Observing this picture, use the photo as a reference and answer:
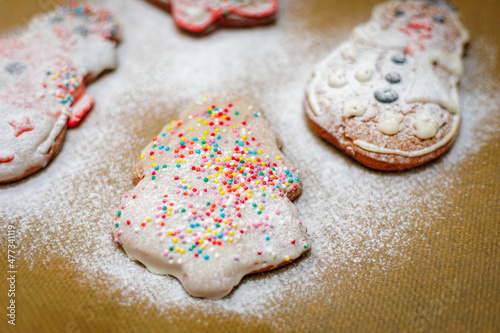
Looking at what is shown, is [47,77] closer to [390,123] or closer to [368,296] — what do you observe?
[390,123]

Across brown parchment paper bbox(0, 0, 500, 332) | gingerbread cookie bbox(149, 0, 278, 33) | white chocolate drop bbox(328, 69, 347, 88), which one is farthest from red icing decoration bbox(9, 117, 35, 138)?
white chocolate drop bbox(328, 69, 347, 88)

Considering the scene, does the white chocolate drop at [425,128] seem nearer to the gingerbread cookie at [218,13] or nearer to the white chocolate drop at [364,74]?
the white chocolate drop at [364,74]

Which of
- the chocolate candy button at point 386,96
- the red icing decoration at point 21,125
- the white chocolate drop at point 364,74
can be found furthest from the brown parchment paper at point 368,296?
the white chocolate drop at point 364,74

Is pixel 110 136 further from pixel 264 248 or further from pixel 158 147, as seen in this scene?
pixel 264 248

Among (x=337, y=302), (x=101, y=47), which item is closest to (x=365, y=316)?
(x=337, y=302)

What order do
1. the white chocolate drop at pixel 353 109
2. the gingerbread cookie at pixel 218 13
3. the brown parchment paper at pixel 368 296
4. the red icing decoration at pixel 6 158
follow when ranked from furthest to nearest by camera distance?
1. the gingerbread cookie at pixel 218 13
2. the white chocolate drop at pixel 353 109
3. the red icing decoration at pixel 6 158
4. the brown parchment paper at pixel 368 296

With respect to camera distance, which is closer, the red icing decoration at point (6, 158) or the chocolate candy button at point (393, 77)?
the red icing decoration at point (6, 158)
